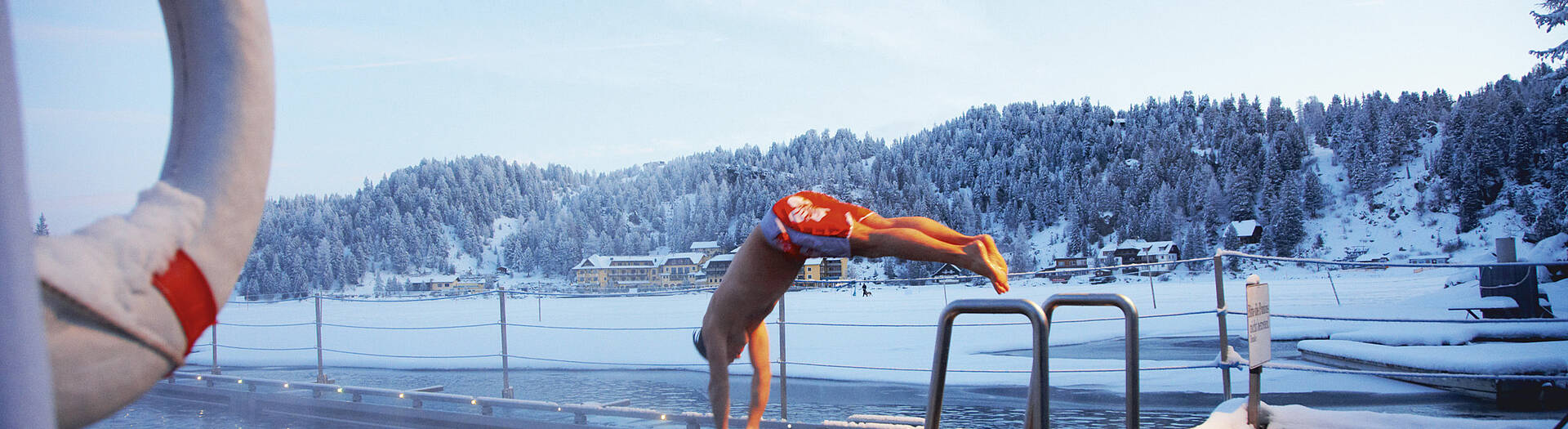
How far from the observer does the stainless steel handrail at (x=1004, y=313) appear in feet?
5.15

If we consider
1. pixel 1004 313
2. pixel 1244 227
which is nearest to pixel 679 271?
pixel 1244 227

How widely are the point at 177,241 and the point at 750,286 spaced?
5.57 ft

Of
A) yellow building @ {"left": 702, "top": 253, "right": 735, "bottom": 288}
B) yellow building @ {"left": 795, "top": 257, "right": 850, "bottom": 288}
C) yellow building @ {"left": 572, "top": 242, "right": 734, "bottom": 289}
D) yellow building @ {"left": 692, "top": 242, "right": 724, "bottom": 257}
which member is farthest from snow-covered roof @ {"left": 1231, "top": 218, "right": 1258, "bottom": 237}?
yellow building @ {"left": 572, "top": 242, "right": 734, "bottom": 289}

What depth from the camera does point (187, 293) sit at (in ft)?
2.05

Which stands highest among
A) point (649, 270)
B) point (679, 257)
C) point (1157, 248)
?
point (679, 257)

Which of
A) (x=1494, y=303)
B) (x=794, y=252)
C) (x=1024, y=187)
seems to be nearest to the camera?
(x=794, y=252)

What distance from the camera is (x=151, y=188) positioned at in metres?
0.64

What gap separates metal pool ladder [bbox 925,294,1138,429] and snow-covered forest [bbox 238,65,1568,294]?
1458 inches

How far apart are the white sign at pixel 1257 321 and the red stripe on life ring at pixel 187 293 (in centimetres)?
282

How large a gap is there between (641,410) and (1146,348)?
8.45 metres

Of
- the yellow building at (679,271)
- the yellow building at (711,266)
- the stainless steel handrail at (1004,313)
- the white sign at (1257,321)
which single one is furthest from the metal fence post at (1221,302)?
the yellow building at (679,271)

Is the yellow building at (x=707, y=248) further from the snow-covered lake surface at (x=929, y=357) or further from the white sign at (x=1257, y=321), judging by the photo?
the white sign at (x=1257, y=321)

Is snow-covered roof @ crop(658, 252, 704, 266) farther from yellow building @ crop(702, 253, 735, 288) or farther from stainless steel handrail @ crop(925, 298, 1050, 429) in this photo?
stainless steel handrail @ crop(925, 298, 1050, 429)

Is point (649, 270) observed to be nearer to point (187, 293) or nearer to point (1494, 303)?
point (1494, 303)
